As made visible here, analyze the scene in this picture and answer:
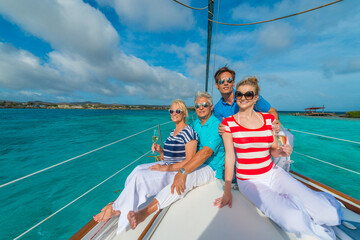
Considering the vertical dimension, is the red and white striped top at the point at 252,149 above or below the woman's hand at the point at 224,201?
above

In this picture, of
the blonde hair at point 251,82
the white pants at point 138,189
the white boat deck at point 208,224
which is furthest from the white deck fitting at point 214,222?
the blonde hair at point 251,82

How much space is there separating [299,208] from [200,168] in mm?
919

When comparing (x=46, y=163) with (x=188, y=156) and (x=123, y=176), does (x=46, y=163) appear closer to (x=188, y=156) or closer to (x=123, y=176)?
(x=123, y=176)

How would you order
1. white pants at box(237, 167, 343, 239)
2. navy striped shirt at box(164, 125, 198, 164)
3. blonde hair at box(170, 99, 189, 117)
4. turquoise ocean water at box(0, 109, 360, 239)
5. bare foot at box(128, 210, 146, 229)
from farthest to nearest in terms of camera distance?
turquoise ocean water at box(0, 109, 360, 239) < blonde hair at box(170, 99, 189, 117) < navy striped shirt at box(164, 125, 198, 164) < bare foot at box(128, 210, 146, 229) < white pants at box(237, 167, 343, 239)

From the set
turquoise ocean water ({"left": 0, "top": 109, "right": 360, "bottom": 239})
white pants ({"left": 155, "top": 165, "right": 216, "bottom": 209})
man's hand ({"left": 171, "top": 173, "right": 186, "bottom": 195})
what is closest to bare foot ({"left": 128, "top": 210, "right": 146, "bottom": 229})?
white pants ({"left": 155, "top": 165, "right": 216, "bottom": 209})

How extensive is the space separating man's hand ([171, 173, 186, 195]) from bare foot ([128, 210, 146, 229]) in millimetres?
342

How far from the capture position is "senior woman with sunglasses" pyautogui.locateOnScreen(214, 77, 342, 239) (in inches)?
38.9

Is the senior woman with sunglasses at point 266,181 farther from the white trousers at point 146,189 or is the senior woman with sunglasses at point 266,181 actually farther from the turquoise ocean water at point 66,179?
the turquoise ocean water at point 66,179

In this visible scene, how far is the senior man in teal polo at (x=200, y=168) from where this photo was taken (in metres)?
1.30

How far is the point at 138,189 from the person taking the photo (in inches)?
51.3

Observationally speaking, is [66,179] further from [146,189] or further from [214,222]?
[214,222]

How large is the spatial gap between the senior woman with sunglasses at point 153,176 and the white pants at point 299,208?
0.79m

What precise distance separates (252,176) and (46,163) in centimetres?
705

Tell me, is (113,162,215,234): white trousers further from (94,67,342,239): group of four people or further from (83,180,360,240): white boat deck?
(83,180,360,240): white boat deck
